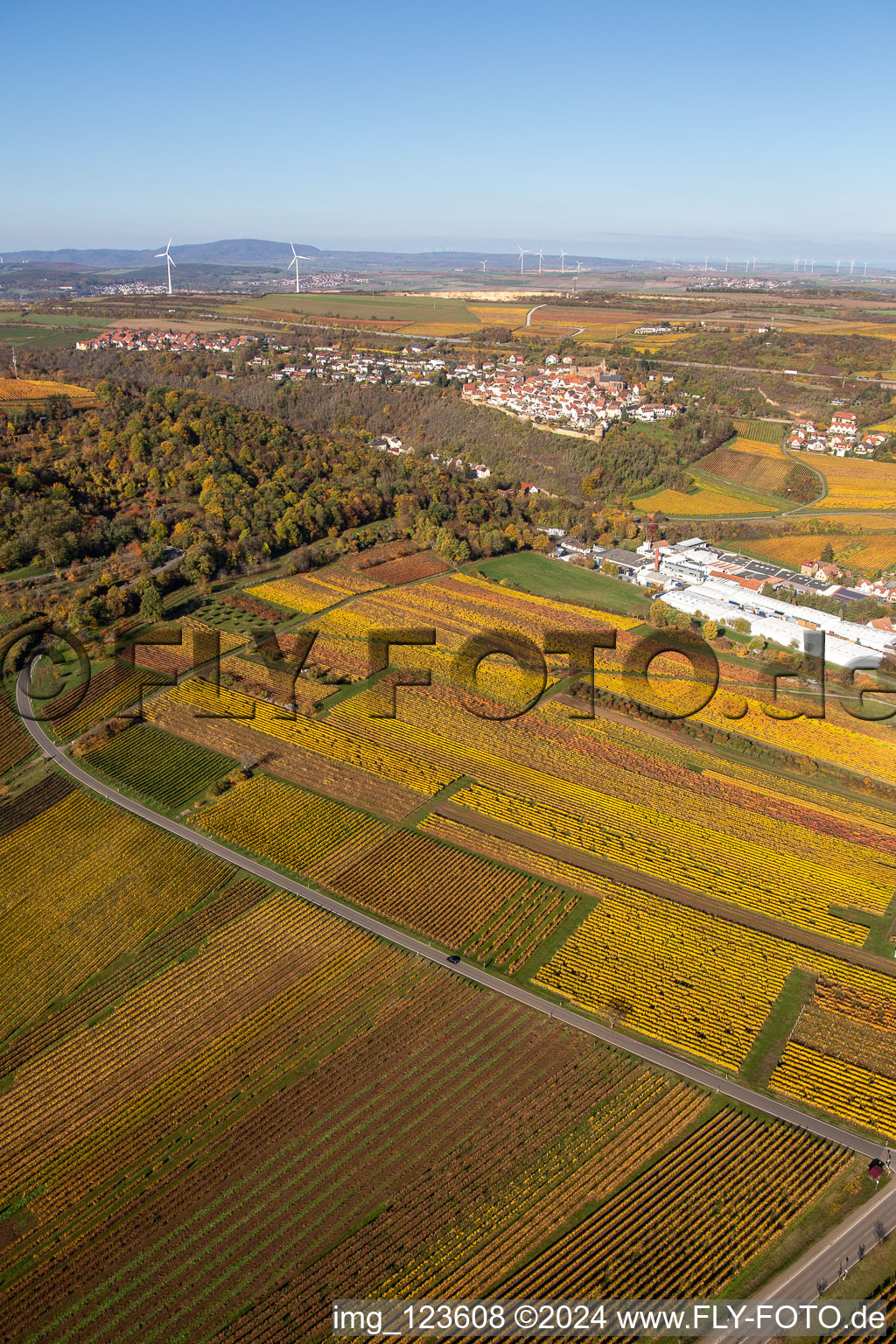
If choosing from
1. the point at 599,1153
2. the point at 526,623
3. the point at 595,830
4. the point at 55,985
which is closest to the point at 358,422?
the point at 526,623

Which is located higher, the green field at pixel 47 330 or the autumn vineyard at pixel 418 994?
the green field at pixel 47 330

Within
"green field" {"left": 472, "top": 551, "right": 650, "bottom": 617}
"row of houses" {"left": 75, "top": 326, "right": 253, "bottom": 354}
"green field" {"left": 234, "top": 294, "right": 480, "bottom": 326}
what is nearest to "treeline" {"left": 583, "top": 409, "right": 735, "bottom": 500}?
"green field" {"left": 472, "top": 551, "right": 650, "bottom": 617}

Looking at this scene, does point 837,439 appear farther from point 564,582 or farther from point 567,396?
point 564,582

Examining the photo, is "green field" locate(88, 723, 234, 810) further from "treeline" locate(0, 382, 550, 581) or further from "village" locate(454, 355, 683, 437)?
"village" locate(454, 355, 683, 437)

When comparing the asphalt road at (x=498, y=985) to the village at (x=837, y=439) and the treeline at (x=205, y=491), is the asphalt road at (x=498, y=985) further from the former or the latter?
the village at (x=837, y=439)

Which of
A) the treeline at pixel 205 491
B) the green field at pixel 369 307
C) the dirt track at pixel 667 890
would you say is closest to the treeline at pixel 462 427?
the treeline at pixel 205 491

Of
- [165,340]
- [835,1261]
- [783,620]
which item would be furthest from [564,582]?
[165,340]
